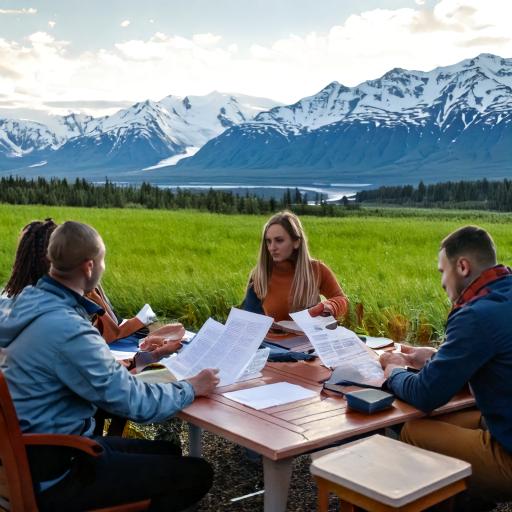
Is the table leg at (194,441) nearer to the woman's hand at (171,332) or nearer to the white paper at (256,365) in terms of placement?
the woman's hand at (171,332)

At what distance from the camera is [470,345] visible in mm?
2695

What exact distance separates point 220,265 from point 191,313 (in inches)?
130

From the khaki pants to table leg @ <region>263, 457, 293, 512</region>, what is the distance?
23.7 inches

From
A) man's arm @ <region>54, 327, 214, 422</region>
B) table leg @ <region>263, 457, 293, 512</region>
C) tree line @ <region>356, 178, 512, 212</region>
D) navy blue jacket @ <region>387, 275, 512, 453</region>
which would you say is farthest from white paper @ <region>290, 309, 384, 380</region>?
tree line @ <region>356, 178, 512, 212</region>

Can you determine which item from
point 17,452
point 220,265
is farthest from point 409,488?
point 220,265

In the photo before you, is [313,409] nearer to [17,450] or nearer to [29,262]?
[17,450]

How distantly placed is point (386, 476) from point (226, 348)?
1.29m

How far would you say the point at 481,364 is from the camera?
2.71 m

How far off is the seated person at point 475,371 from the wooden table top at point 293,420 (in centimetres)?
10

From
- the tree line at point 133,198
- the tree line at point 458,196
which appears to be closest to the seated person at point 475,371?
the tree line at point 133,198

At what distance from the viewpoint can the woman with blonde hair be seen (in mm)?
4781

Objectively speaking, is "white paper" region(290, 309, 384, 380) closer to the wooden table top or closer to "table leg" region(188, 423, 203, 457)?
the wooden table top

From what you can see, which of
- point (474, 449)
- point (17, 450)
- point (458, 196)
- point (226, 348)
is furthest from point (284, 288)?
point (458, 196)

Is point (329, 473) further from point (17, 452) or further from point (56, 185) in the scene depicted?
point (56, 185)
